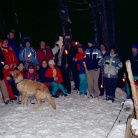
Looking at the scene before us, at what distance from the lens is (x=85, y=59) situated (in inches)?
353

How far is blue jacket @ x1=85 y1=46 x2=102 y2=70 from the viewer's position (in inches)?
344

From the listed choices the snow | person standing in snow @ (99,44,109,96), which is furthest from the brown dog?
person standing in snow @ (99,44,109,96)

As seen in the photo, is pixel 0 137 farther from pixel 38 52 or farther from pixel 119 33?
pixel 119 33

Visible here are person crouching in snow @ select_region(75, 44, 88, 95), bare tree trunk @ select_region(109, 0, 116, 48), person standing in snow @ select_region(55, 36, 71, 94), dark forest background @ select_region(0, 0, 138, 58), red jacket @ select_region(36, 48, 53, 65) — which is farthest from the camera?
dark forest background @ select_region(0, 0, 138, 58)

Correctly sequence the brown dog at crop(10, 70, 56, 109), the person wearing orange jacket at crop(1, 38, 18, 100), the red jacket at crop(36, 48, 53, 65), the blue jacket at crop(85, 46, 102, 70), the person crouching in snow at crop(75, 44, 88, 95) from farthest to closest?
the red jacket at crop(36, 48, 53, 65), the person crouching in snow at crop(75, 44, 88, 95), the blue jacket at crop(85, 46, 102, 70), the person wearing orange jacket at crop(1, 38, 18, 100), the brown dog at crop(10, 70, 56, 109)

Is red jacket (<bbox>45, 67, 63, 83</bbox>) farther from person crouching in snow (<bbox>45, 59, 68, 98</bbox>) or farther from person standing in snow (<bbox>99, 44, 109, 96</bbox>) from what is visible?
person standing in snow (<bbox>99, 44, 109, 96</bbox>)

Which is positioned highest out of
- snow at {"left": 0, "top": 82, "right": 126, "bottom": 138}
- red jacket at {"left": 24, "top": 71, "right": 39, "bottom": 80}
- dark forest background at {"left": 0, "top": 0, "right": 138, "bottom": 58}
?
dark forest background at {"left": 0, "top": 0, "right": 138, "bottom": 58}

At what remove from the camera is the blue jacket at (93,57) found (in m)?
8.75

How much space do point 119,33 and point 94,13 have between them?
1.90 meters

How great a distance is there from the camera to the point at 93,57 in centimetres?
877

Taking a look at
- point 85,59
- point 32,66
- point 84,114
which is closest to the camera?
point 84,114

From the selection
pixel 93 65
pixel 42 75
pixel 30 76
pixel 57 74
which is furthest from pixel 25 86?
pixel 93 65

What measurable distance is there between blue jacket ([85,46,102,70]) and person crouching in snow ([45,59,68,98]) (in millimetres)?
1181

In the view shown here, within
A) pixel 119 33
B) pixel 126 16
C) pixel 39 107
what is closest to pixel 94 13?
pixel 119 33
